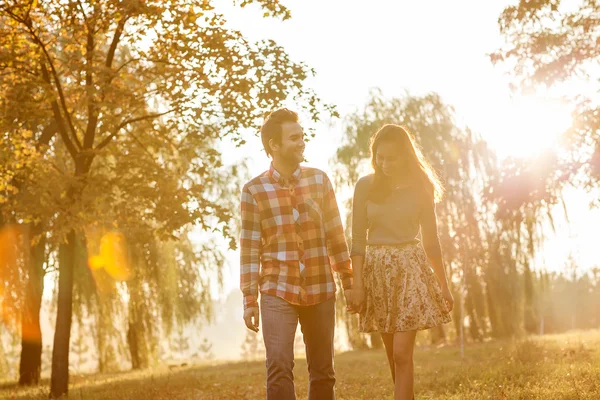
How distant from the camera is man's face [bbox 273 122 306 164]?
4297 millimetres

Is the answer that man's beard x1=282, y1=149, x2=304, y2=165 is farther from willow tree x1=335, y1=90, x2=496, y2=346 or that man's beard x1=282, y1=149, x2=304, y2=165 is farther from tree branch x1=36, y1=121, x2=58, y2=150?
willow tree x1=335, y1=90, x2=496, y2=346

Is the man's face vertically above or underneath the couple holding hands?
above

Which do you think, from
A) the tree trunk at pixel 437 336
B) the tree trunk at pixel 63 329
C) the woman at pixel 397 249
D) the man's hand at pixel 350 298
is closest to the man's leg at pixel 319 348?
the man's hand at pixel 350 298

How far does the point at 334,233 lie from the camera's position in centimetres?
437

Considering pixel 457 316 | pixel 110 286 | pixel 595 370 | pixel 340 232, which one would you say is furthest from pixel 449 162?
pixel 340 232

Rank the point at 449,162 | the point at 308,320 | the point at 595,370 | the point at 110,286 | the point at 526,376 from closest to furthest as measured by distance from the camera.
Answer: the point at 308,320 < the point at 595,370 < the point at 526,376 < the point at 110,286 < the point at 449,162

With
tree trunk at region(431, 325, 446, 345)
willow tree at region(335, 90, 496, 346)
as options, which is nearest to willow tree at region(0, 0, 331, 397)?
willow tree at region(335, 90, 496, 346)

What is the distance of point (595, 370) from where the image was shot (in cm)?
801

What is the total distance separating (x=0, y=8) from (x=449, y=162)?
1528cm

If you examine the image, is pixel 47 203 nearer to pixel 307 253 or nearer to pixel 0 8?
pixel 0 8

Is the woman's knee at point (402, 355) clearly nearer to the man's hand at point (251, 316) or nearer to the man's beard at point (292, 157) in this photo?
the man's hand at point (251, 316)

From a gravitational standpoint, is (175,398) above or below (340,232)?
below

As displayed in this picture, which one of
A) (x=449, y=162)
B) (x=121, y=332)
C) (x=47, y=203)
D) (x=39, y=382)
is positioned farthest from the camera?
(x=449, y=162)

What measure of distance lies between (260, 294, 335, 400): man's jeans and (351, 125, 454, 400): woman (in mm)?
580
